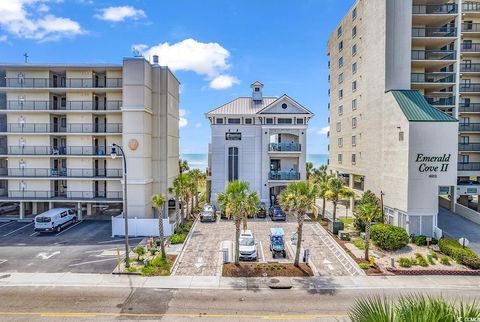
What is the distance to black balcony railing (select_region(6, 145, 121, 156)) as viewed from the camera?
1372 inches

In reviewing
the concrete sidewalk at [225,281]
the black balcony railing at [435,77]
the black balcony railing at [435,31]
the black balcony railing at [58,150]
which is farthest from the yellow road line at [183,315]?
the black balcony railing at [435,31]

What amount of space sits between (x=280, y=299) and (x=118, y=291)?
10335 millimetres

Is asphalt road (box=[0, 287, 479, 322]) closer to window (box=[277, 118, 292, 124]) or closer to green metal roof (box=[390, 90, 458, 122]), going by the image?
green metal roof (box=[390, 90, 458, 122])

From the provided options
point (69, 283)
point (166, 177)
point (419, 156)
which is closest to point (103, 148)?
point (166, 177)

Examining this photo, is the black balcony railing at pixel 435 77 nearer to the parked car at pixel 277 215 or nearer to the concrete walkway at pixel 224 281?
the parked car at pixel 277 215

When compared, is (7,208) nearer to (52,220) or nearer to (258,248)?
(52,220)

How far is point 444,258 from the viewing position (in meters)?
22.5

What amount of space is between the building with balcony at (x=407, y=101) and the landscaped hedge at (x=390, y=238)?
3384mm

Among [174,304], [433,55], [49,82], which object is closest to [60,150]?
[49,82]

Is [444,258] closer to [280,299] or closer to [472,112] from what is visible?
[280,299]

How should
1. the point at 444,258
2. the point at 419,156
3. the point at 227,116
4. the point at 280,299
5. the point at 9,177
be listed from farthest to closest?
the point at 227,116, the point at 9,177, the point at 419,156, the point at 444,258, the point at 280,299

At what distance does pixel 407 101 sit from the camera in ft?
99.0

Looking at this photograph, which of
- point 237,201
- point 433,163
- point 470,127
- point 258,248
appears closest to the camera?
point 237,201

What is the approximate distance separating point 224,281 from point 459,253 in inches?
732
